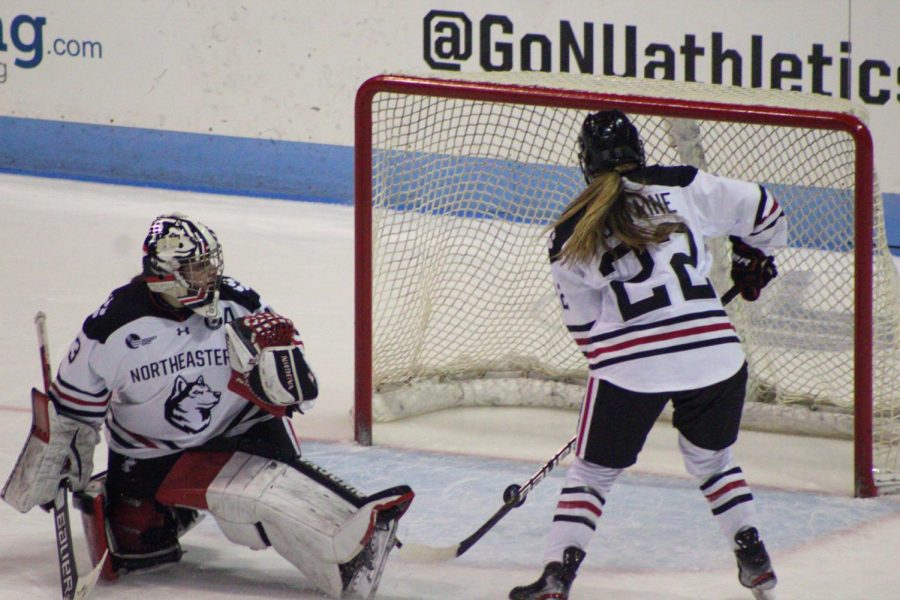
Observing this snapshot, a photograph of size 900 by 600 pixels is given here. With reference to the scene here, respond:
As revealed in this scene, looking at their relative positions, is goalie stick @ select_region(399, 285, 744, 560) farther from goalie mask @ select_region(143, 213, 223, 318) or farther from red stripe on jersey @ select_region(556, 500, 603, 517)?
goalie mask @ select_region(143, 213, 223, 318)

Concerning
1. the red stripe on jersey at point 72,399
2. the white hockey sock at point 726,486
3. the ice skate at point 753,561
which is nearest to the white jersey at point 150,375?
the red stripe on jersey at point 72,399

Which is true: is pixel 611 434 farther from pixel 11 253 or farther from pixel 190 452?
pixel 11 253

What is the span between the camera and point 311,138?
22.0ft

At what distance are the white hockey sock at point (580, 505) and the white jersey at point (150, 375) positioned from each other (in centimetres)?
72

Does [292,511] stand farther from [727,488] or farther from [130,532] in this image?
[727,488]

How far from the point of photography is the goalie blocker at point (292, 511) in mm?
2676

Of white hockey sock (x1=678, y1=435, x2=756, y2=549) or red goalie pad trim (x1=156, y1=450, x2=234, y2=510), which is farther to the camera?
red goalie pad trim (x1=156, y1=450, x2=234, y2=510)

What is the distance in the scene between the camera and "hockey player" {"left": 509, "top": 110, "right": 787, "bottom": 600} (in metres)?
2.52

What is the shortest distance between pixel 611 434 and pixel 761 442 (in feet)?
4.71

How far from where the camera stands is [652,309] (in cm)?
252

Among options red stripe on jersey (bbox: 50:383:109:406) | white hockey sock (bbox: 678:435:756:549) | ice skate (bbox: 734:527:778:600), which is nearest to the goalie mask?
red stripe on jersey (bbox: 50:383:109:406)

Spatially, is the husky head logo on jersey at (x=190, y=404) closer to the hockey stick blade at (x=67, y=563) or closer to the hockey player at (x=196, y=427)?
the hockey player at (x=196, y=427)

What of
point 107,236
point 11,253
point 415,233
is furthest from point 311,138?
point 415,233

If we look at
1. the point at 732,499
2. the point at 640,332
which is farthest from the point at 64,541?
the point at 732,499
